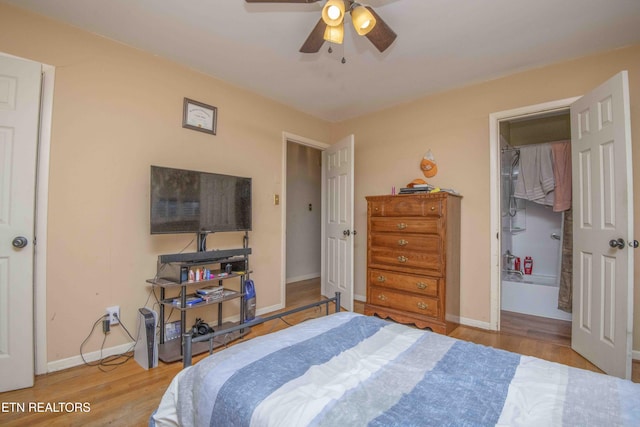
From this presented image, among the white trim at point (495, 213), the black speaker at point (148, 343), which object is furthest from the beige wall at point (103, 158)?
the white trim at point (495, 213)

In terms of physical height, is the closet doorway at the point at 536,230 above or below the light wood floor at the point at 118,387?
above

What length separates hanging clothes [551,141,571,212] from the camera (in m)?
3.33

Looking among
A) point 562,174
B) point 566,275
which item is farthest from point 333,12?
point 566,275

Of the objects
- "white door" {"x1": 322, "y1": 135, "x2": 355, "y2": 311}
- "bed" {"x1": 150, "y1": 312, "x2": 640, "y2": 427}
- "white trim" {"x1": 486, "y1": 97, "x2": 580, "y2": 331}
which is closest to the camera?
"bed" {"x1": 150, "y1": 312, "x2": 640, "y2": 427}

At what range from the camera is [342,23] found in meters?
1.67

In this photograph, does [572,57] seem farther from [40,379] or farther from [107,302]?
[40,379]

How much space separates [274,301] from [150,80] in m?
2.53

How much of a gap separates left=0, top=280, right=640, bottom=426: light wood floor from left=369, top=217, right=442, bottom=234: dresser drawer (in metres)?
1.03

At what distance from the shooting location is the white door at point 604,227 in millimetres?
1911

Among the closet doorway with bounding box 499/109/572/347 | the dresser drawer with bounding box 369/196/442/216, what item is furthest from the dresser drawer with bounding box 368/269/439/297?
the closet doorway with bounding box 499/109/572/347

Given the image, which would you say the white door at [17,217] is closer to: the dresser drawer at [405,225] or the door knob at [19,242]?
the door knob at [19,242]

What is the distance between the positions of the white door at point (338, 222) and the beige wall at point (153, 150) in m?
0.53

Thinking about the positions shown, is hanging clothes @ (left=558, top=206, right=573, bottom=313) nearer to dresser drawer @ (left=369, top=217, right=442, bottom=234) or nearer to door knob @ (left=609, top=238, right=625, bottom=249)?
door knob @ (left=609, top=238, right=625, bottom=249)

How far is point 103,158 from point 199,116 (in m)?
0.90
